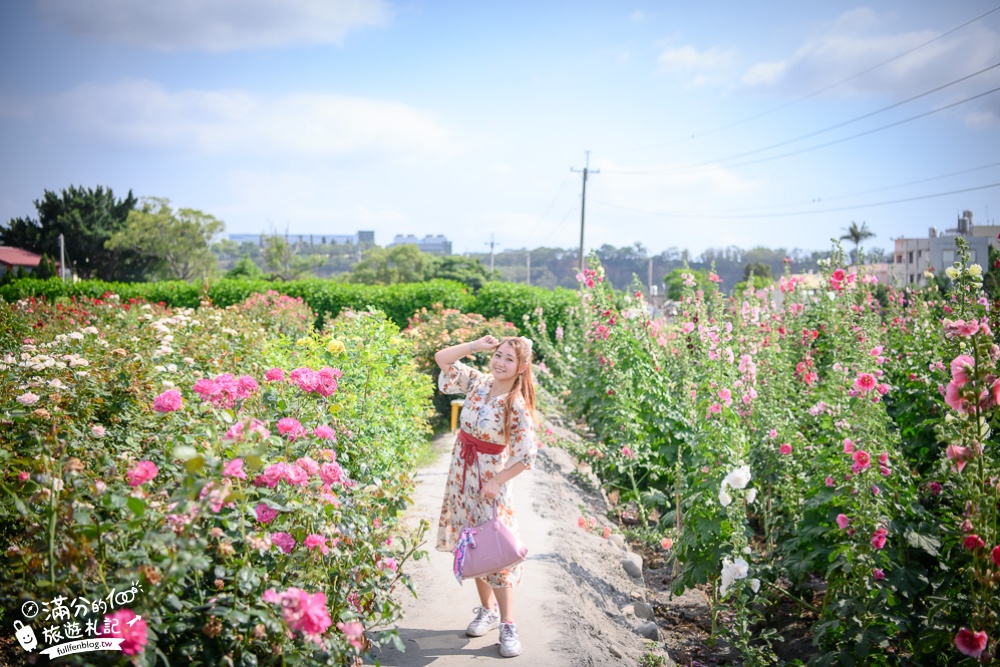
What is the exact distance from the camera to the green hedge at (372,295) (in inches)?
657

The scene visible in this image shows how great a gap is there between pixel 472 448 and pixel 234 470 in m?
1.53

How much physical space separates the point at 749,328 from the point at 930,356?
1.81 meters

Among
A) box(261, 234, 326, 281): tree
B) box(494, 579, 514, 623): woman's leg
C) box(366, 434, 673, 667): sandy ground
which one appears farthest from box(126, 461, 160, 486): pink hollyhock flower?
box(261, 234, 326, 281): tree

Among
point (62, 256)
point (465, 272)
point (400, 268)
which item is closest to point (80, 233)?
point (62, 256)

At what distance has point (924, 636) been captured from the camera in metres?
3.13

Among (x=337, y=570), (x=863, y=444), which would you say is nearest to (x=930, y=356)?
(x=863, y=444)

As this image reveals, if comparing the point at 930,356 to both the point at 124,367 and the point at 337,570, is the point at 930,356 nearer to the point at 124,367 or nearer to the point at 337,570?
the point at 337,570

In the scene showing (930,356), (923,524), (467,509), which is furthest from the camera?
(930,356)

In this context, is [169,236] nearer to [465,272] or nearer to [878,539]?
[465,272]

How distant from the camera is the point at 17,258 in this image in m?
49.7

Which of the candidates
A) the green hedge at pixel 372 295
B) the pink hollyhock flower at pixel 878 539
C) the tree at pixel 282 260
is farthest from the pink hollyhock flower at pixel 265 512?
the tree at pixel 282 260

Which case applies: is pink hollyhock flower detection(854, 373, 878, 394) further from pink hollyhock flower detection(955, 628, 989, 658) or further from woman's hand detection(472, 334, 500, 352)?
woman's hand detection(472, 334, 500, 352)

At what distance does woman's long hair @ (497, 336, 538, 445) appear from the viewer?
3.47 metres

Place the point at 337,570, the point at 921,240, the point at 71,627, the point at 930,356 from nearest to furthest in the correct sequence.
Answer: the point at 71,627 < the point at 337,570 < the point at 930,356 < the point at 921,240
